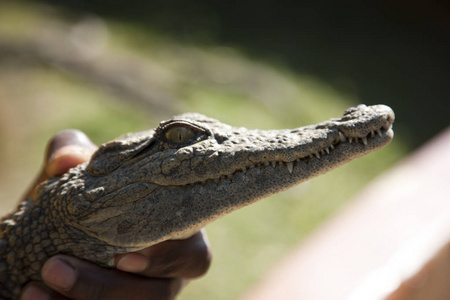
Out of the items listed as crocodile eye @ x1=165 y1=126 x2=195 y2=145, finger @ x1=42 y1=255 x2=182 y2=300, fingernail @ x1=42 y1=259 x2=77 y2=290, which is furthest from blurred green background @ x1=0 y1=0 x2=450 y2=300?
crocodile eye @ x1=165 y1=126 x2=195 y2=145

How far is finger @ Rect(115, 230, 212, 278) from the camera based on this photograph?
157 centimetres

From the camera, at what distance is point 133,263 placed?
1.56 metres

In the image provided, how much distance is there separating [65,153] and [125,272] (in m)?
0.53

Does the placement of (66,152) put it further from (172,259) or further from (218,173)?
(218,173)

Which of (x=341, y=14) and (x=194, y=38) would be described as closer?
(x=194, y=38)

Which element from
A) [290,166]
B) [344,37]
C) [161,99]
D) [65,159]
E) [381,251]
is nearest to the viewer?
[290,166]

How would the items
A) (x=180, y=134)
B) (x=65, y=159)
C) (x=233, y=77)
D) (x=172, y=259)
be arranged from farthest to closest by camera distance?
1. (x=233, y=77)
2. (x=65, y=159)
3. (x=172, y=259)
4. (x=180, y=134)

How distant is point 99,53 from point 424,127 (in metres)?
3.73

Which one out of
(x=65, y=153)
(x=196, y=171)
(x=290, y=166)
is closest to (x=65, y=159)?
(x=65, y=153)

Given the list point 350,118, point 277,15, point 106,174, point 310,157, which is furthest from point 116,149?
point 277,15

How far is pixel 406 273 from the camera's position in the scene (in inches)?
73.3

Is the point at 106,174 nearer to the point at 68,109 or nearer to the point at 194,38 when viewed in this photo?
the point at 68,109

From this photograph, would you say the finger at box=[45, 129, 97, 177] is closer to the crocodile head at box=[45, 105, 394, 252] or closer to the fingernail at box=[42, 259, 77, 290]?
the crocodile head at box=[45, 105, 394, 252]

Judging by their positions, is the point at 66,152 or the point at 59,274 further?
the point at 66,152
